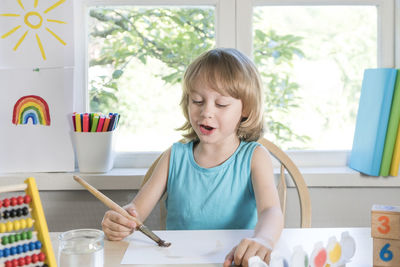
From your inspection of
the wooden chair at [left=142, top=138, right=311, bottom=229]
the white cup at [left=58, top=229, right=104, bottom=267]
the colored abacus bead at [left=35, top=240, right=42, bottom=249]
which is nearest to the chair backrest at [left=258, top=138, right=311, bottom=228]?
the wooden chair at [left=142, top=138, right=311, bottom=229]

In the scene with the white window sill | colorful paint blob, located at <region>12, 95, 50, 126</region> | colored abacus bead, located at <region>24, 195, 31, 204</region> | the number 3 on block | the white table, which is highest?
colorful paint blob, located at <region>12, 95, 50, 126</region>

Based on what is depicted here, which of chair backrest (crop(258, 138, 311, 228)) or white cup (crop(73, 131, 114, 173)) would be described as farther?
white cup (crop(73, 131, 114, 173))

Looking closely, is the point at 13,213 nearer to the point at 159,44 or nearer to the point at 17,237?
the point at 17,237

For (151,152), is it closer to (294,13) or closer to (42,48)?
(42,48)

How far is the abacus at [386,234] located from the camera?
803mm

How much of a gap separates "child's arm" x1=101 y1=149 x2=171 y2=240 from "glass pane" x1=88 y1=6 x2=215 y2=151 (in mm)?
496

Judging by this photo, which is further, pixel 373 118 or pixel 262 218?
pixel 373 118

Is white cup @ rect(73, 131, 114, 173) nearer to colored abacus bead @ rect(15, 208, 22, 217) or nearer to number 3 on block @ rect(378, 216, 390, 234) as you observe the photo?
colored abacus bead @ rect(15, 208, 22, 217)

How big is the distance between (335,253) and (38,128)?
128cm

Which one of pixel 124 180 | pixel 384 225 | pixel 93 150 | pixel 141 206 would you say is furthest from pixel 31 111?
pixel 384 225

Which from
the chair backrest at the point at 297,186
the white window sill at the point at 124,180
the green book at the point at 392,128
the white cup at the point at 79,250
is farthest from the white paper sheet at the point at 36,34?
the green book at the point at 392,128

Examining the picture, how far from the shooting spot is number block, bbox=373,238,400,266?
815 millimetres

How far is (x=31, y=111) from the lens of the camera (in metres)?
1.78

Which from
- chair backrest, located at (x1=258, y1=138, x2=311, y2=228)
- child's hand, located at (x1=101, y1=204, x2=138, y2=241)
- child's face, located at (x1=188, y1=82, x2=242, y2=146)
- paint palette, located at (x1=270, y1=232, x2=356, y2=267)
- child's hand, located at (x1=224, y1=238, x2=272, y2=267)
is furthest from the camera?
chair backrest, located at (x1=258, y1=138, x2=311, y2=228)
